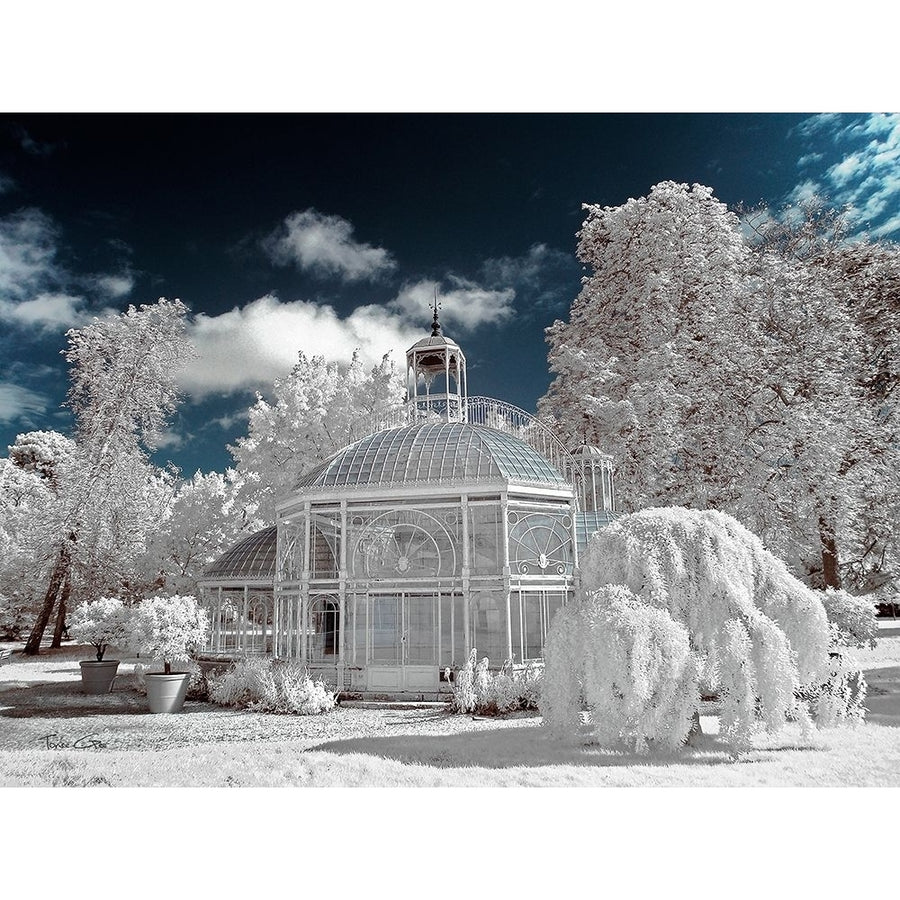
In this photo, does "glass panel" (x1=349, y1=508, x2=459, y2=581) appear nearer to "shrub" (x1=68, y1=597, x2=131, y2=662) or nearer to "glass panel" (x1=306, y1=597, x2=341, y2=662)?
"glass panel" (x1=306, y1=597, x2=341, y2=662)

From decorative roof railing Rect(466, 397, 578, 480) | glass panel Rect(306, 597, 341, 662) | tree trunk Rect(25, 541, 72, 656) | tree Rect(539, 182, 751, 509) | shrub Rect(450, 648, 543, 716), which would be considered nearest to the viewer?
shrub Rect(450, 648, 543, 716)

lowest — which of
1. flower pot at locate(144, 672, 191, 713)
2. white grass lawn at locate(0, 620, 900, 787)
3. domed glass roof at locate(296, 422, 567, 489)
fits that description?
white grass lawn at locate(0, 620, 900, 787)

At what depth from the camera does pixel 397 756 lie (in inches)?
231

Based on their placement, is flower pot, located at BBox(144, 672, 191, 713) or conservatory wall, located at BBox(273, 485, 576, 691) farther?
conservatory wall, located at BBox(273, 485, 576, 691)

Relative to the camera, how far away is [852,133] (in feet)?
22.1

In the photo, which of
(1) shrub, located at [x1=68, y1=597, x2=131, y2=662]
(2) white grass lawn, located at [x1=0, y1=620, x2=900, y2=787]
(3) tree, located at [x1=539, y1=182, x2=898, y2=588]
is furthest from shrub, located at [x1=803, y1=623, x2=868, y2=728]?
(1) shrub, located at [x1=68, y1=597, x2=131, y2=662]

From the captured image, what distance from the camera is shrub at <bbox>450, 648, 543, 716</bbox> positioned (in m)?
7.68

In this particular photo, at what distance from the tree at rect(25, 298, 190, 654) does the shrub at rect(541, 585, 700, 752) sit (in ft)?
24.3

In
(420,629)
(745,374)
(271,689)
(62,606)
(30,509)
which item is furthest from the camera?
(62,606)

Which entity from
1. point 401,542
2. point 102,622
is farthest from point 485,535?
point 102,622

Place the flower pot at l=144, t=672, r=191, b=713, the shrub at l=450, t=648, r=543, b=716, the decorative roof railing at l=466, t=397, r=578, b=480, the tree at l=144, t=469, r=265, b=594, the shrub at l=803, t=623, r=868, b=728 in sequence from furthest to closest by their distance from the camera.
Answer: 1. the tree at l=144, t=469, r=265, b=594
2. the decorative roof railing at l=466, t=397, r=578, b=480
3. the flower pot at l=144, t=672, r=191, b=713
4. the shrub at l=450, t=648, r=543, b=716
5. the shrub at l=803, t=623, r=868, b=728

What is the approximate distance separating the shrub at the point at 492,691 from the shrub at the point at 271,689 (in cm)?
154

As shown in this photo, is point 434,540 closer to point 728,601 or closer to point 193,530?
point 728,601

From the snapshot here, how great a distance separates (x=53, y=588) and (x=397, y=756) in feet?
36.3
